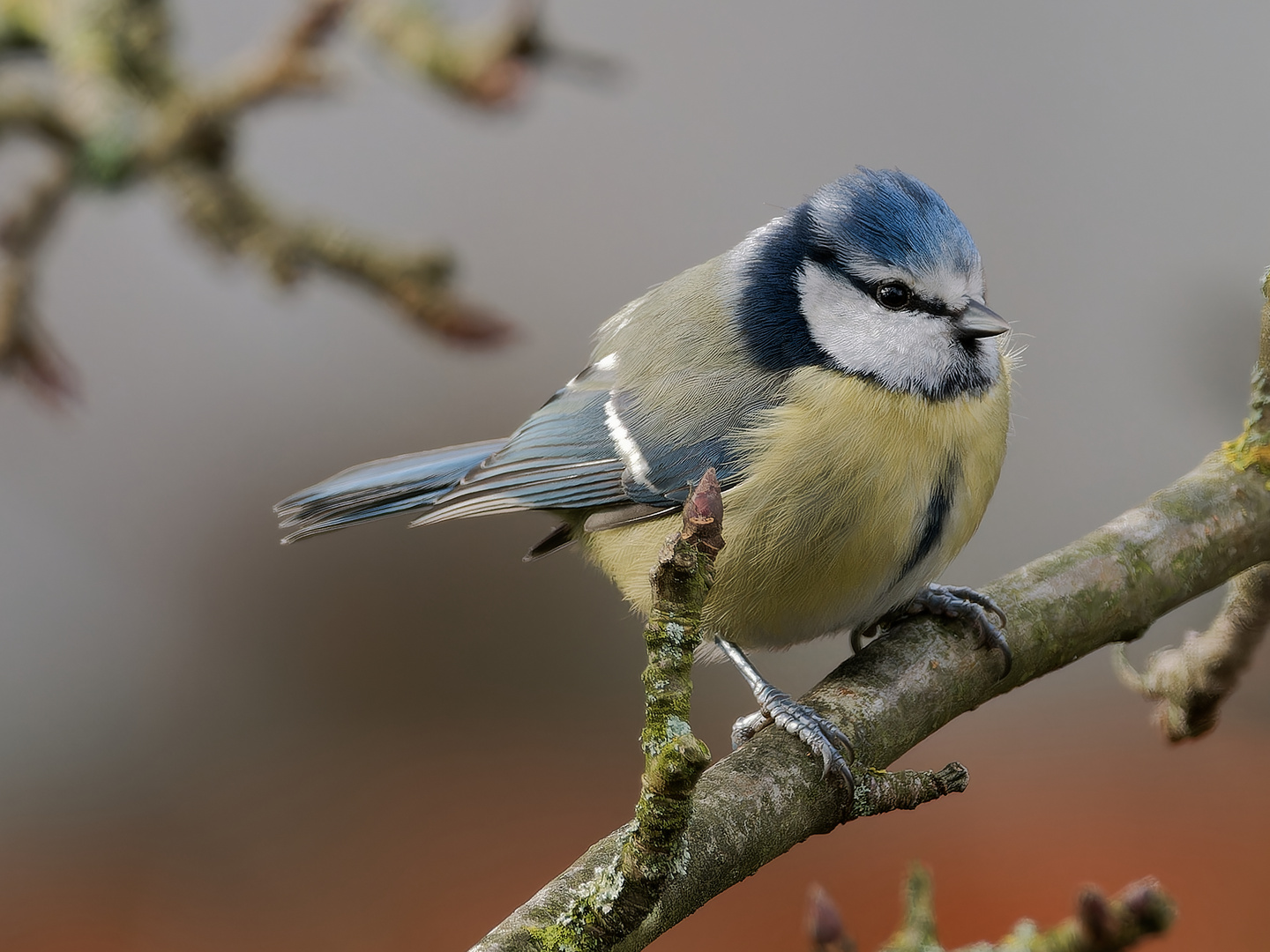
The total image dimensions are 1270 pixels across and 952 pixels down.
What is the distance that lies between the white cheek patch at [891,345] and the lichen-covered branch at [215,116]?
443 millimetres

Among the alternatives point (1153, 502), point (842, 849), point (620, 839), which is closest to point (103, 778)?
point (842, 849)

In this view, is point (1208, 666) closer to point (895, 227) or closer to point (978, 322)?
point (978, 322)

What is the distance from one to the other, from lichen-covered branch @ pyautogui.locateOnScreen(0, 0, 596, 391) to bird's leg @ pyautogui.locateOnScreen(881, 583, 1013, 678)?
57 centimetres

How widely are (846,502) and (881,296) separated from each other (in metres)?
0.23

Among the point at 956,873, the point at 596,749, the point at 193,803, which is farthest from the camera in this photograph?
the point at 596,749

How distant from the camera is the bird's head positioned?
118 cm

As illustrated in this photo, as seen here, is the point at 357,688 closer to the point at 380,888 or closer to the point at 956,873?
the point at 380,888

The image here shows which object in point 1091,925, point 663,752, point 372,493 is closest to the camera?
point 1091,925

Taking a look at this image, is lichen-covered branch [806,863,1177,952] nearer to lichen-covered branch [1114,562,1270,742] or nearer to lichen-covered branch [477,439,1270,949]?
lichen-covered branch [477,439,1270,949]

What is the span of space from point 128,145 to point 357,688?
127cm

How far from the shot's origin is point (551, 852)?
189 centimetres

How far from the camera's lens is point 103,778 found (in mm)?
2002

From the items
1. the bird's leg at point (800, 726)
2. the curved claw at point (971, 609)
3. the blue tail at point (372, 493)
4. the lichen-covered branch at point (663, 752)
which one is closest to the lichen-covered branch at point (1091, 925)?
the lichen-covered branch at point (663, 752)

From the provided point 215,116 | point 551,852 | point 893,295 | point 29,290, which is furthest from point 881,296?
point 551,852
